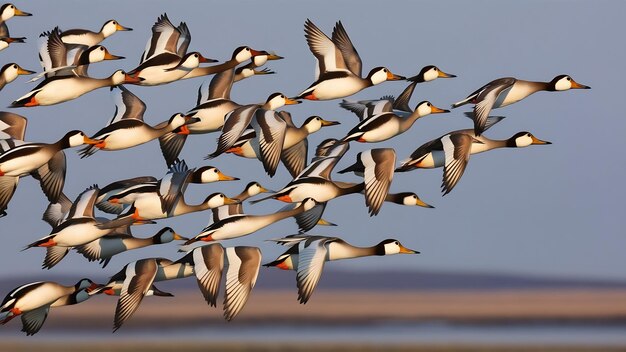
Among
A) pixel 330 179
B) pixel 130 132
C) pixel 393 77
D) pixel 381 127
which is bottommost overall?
pixel 330 179

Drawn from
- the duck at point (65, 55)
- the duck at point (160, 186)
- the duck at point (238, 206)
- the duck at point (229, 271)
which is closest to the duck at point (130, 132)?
the duck at point (160, 186)

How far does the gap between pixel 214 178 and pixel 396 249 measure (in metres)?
2.72

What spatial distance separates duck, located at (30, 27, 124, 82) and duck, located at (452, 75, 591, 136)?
4950 millimetres

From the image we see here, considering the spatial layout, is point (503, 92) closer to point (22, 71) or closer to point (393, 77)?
point (393, 77)

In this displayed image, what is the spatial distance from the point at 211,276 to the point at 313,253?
125 cm

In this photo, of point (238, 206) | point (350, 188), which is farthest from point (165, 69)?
point (350, 188)

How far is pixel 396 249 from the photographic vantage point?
2233cm

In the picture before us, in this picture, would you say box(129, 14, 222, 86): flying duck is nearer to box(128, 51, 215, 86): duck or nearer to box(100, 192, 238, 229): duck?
box(128, 51, 215, 86): duck

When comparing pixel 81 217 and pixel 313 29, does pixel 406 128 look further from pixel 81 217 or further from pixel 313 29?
pixel 81 217

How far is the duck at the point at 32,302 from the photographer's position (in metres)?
20.7

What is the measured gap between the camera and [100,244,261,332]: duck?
19.1m

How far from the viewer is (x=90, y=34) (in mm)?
24078

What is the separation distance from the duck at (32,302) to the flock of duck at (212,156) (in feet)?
0.06

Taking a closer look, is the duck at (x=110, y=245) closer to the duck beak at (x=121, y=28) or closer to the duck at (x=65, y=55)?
the duck at (x=65, y=55)
